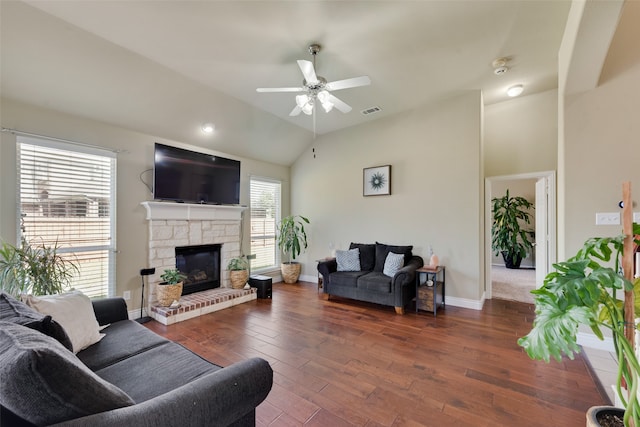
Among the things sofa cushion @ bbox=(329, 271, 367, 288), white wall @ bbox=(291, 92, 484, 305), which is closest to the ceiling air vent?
white wall @ bbox=(291, 92, 484, 305)

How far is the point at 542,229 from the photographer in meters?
4.27

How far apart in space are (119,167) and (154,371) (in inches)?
118

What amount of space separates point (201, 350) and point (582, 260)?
308 centimetres

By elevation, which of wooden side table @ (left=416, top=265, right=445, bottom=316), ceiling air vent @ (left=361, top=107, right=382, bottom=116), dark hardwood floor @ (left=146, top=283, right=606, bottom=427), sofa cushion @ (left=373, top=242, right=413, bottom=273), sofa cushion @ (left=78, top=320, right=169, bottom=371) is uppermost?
ceiling air vent @ (left=361, top=107, right=382, bottom=116)

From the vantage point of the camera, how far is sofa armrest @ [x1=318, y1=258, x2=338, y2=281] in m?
4.48

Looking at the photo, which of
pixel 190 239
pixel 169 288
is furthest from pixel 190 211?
pixel 169 288

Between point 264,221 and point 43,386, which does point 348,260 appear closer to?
point 264,221

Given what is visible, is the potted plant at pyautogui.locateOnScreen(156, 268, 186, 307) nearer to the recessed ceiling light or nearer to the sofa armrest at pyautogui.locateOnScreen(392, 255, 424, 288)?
the sofa armrest at pyautogui.locateOnScreen(392, 255, 424, 288)

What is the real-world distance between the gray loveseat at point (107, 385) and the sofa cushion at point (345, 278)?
2.76 metres

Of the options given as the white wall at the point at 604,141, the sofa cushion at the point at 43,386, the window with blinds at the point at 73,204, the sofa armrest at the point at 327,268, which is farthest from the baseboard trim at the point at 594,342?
the window with blinds at the point at 73,204

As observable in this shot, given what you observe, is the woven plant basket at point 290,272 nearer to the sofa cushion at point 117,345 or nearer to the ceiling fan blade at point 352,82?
the sofa cushion at point 117,345

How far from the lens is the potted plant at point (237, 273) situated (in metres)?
4.61

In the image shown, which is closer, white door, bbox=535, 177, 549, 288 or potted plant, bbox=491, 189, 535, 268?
white door, bbox=535, 177, 549, 288

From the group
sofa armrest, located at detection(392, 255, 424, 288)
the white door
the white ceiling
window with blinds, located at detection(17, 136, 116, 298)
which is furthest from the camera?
the white door
